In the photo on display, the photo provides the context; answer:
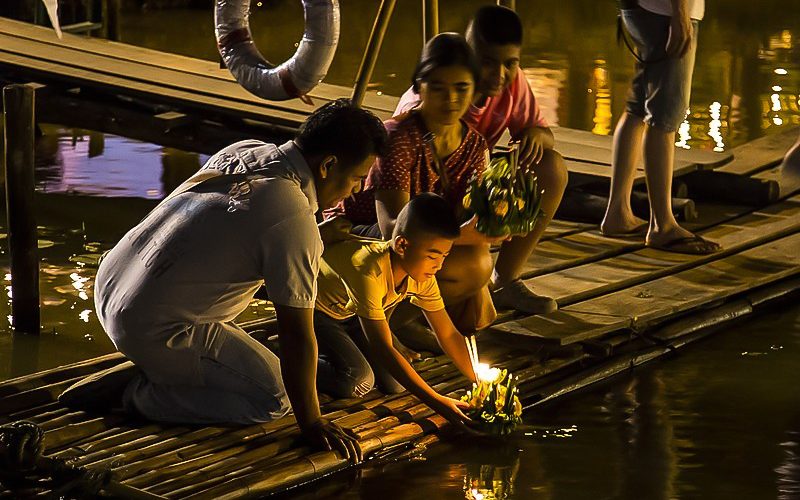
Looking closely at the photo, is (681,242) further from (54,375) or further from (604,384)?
(54,375)

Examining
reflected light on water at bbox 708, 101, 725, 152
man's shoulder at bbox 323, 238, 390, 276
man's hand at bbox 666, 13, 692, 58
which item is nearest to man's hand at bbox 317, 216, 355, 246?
man's shoulder at bbox 323, 238, 390, 276

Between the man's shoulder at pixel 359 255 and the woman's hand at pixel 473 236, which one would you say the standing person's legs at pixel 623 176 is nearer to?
the woman's hand at pixel 473 236

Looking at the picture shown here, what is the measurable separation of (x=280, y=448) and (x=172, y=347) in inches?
15.7

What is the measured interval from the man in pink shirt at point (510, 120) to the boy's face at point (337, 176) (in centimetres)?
85

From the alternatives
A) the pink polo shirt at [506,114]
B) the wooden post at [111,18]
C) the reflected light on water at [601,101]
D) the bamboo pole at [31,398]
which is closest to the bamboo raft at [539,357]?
the bamboo pole at [31,398]

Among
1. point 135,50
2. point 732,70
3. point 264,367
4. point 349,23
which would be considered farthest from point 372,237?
point 349,23

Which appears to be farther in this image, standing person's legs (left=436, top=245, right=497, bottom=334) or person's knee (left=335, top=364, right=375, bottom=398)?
standing person's legs (left=436, top=245, right=497, bottom=334)

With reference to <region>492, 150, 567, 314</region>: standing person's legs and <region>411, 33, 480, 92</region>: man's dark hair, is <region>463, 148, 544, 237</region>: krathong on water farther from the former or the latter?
<region>492, 150, 567, 314</region>: standing person's legs

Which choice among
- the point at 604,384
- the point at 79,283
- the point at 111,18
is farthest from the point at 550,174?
the point at 111,18

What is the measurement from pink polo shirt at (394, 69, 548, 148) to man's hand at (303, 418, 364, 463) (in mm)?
1425

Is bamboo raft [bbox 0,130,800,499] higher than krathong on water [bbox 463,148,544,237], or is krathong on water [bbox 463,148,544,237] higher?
krathong on water [bbox 463,148,544,237]

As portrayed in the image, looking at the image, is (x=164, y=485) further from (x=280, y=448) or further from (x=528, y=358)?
(x=528, y=358)

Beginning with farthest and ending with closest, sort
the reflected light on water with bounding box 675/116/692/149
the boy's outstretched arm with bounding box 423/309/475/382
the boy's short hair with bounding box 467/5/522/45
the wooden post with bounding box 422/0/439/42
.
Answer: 1. the reflected light on water with bounding box 675/116/692/149
2. the wooden post with bounding box 422/0/439/42
3. the boy's short hair with bounding box 467/5/522/45
4. the boy's outstretched arm with bounding box 423/309/475/382

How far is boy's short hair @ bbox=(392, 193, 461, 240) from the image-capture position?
4.30 metres
